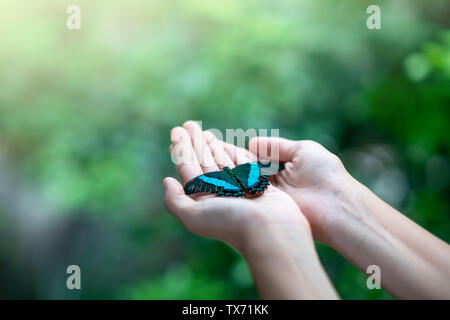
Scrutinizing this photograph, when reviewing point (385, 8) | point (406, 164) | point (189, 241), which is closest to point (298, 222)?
point (189, 241)

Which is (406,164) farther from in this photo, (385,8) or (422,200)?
(385,8)

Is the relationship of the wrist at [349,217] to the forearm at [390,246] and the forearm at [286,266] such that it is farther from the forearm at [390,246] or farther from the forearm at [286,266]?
the forearm at [286,266]

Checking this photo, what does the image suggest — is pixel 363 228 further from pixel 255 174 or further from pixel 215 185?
pixel 215 185

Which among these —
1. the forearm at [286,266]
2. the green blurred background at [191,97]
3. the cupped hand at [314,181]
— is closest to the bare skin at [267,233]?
the forearm at [286,266]

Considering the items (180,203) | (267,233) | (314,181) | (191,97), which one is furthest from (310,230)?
(191,97)

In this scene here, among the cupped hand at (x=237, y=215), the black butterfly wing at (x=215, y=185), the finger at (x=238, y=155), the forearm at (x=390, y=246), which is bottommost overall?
the forearm at (x=390, y=246)

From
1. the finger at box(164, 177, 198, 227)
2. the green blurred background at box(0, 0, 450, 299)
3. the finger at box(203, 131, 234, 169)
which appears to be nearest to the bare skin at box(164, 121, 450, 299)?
the finger at box(164, 177, 198, 227)

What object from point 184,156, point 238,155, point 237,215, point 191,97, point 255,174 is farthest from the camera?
point 191,97
